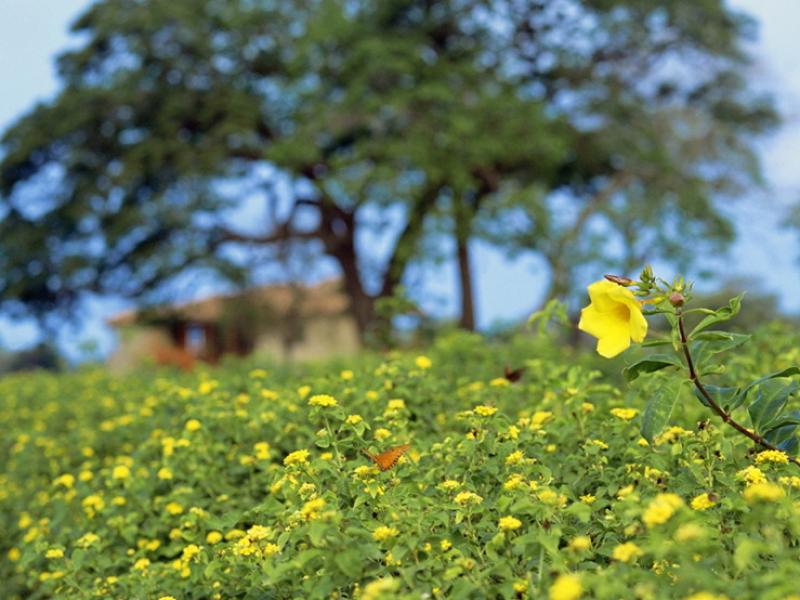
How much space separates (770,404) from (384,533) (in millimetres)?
1053

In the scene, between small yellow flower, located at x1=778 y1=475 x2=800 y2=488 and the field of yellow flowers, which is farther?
small yellow flower, located at x1=778 y1=475 x2=800 y2=488

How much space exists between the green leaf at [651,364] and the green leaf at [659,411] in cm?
5

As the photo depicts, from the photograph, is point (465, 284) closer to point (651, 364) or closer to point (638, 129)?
point (638, 129)

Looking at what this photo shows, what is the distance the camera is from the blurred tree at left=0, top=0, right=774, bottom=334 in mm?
16453

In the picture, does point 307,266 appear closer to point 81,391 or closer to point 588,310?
point 81,391

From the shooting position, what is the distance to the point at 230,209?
59.3 ft

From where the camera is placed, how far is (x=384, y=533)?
2.03m

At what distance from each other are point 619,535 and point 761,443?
1.68 feet

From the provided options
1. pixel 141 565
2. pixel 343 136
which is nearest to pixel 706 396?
pixel 141 565

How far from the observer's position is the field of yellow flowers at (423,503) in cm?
189

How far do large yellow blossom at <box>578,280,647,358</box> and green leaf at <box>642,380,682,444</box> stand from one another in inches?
5.5

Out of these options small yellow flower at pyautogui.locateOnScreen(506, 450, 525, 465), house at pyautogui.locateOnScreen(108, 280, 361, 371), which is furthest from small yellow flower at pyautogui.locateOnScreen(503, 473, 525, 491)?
house at pyautogui.locateOnScreen(108, 280, 361, 371)

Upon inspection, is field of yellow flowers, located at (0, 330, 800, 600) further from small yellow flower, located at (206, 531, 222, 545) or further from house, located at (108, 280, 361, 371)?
house, located at (108, 280, 361, 371)

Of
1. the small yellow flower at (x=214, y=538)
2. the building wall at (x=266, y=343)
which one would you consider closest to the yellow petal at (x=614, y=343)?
the small yellow flower at (x=214, y=538)
